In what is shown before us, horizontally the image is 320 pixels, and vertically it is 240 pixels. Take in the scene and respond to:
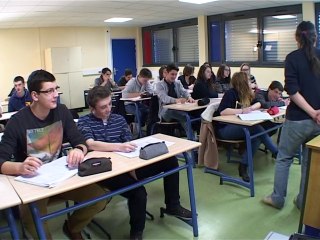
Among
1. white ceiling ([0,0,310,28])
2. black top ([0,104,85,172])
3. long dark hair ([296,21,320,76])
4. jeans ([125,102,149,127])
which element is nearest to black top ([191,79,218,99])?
jeans ([125,102,149,127])

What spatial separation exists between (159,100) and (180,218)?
7.20 ft

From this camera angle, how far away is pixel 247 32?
7.56m

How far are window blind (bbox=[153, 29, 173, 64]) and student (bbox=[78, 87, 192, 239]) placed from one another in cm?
734

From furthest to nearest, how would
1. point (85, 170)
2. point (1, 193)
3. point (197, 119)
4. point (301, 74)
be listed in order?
point (197, 119) → point (301, 74) → point (85, 170) → point (1, 193)

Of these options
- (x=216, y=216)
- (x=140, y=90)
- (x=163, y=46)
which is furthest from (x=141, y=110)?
(x=163, y=46)

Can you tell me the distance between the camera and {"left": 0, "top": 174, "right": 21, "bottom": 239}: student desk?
1510 millimetres

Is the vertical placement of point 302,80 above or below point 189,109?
above

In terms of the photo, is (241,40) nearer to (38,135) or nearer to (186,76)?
(186,76)

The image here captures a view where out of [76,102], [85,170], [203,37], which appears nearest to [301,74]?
[85,170]

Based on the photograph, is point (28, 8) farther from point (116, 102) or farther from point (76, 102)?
point (76, 102)

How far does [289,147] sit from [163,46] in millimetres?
7701

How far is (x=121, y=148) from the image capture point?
2.23 metres

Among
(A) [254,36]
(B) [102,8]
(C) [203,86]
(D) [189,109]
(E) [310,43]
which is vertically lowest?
(D) [189,109]

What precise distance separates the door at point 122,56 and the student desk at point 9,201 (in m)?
8.38
